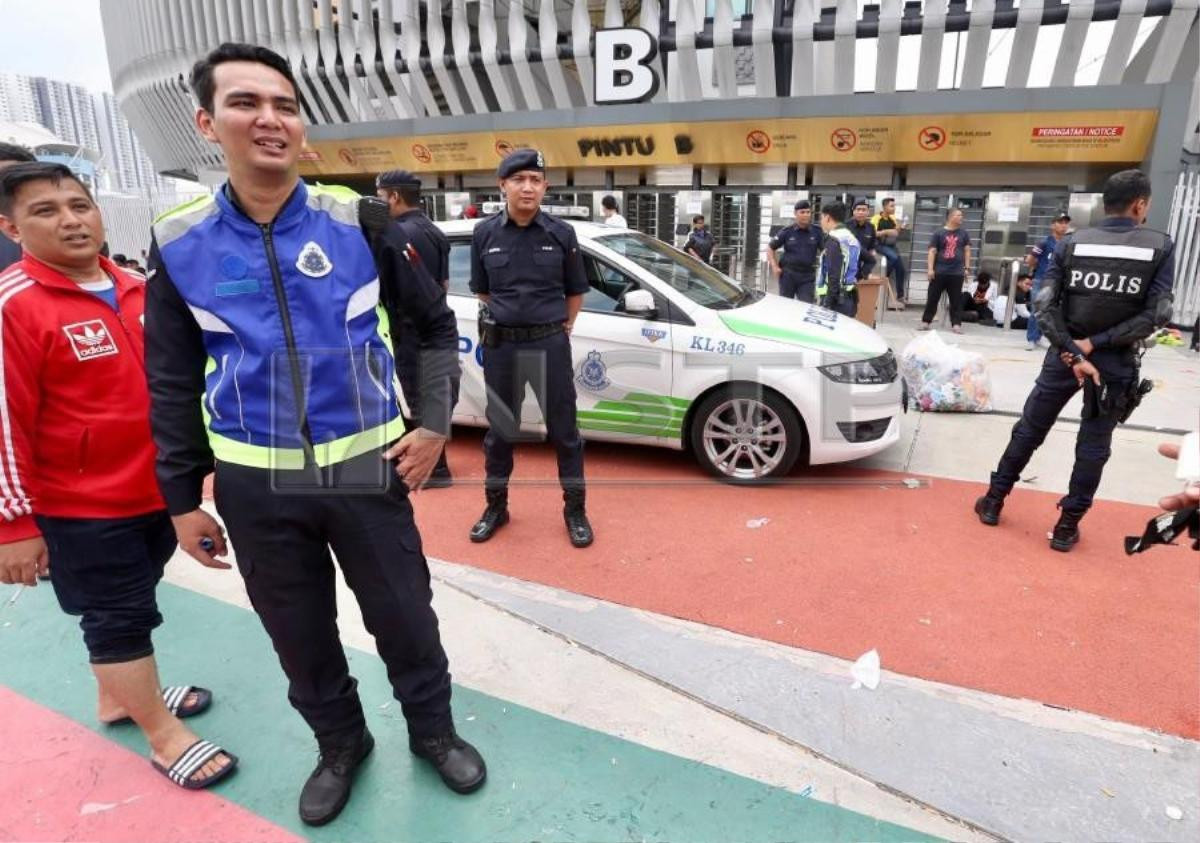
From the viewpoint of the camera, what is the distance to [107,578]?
6.61ft

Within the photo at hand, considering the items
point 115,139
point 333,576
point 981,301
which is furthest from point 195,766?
point 115,139

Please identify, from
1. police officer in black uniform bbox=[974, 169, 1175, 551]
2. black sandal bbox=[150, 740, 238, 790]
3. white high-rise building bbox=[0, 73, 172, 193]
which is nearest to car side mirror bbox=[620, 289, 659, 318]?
police officer in black uniform bbox=[974, 169, 1175, 551]

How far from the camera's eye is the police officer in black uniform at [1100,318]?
3.42 metres

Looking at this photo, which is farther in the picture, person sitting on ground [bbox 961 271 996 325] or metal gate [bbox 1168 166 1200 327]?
person sitting on ground [bbox 961 271 996 325]

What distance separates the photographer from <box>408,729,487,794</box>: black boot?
6.88ft

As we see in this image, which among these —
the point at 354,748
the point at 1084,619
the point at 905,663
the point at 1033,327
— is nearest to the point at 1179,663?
the point at 1084,619

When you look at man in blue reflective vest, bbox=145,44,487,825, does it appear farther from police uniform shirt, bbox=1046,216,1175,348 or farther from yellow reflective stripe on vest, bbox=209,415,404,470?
police uniform shirt, bbox=1046,216,1175,348

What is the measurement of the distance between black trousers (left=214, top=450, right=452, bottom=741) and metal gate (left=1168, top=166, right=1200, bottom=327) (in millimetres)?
Answer: 11555

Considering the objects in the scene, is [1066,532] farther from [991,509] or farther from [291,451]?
[291,451]

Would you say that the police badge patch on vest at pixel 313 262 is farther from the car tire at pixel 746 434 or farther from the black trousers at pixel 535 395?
the car tire at pixel 746 434

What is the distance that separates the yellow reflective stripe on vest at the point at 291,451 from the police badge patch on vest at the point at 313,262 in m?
0.41

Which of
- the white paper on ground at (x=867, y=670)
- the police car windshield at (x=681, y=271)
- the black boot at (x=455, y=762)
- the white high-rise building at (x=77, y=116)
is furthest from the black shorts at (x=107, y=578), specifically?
the white high-rise building at (x=77, y=116)

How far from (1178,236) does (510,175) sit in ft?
35.1

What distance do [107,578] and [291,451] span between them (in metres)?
0.81
